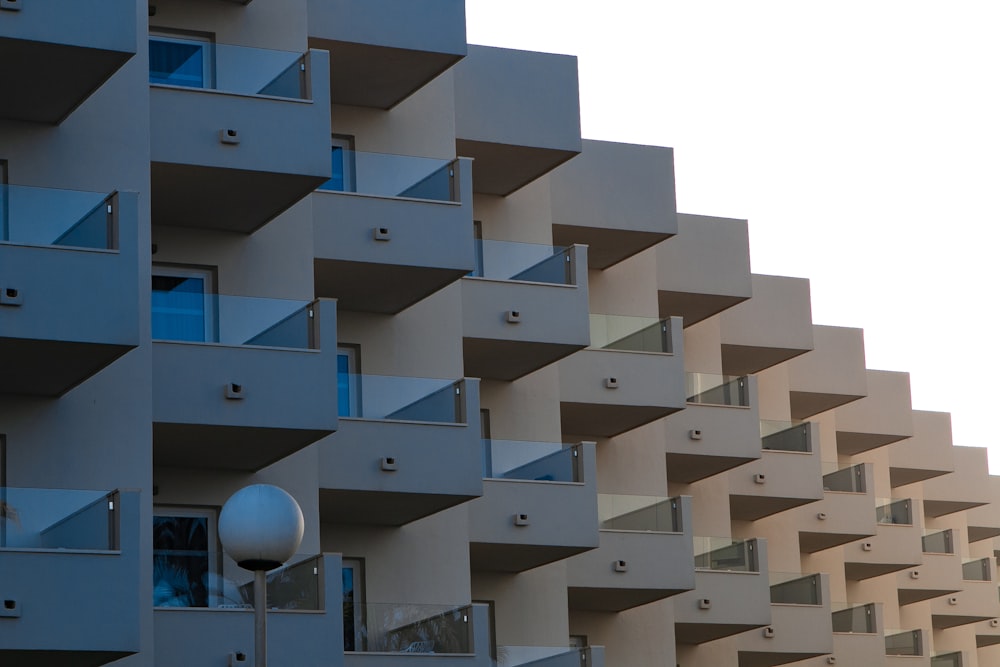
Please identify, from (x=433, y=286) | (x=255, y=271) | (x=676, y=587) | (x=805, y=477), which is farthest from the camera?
(x=805, y=477)

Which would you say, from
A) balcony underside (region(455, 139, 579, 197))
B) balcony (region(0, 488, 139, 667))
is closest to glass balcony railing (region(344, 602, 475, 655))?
balcony (region(0, 488, 139, 667))

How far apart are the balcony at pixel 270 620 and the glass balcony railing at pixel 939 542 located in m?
27.9

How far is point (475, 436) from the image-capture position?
80.6ft

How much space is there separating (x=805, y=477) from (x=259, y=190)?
17755mm

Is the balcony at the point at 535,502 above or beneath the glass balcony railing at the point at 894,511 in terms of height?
beneath

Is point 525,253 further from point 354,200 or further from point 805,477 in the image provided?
point 805,477

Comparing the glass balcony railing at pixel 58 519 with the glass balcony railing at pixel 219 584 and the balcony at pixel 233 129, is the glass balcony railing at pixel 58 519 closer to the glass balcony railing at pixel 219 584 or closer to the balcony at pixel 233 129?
the glass balcony railing at pixel 219 584

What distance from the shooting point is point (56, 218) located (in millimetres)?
18031

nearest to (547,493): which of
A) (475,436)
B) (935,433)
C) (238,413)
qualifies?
(475,436)

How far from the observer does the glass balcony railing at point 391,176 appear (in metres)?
24.8

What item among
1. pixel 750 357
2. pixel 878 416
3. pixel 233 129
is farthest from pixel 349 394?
pixel 878 416

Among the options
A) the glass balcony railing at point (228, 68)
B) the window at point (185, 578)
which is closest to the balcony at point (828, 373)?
the glass balcony railing at point (228, 68)

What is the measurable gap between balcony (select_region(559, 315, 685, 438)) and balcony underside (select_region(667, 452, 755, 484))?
3025 mm

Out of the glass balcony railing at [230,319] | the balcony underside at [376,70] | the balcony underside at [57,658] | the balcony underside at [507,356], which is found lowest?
the balcony underside at [57,658]
